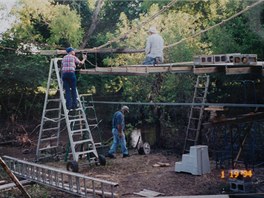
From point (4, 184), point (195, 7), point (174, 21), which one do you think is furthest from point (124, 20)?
point (4, 184)

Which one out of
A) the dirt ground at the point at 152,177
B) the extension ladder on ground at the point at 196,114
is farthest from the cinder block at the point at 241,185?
the extension ladder on ground at the point at 196,114

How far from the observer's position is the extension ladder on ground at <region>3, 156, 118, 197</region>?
8.05 meters

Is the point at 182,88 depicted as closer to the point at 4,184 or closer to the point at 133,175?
the point at 133,175

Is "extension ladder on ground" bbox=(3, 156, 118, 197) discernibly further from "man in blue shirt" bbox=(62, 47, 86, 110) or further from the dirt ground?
"man in blue shirt" bbox=(62, 47, 86, 110)

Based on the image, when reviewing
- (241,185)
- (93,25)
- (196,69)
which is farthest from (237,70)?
(93,25)

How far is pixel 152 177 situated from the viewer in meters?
10.3

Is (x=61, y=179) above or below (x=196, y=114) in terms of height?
below

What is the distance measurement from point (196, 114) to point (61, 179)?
725cm

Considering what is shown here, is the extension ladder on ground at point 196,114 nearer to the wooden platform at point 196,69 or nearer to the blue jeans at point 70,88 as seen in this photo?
the blue jeans at point 70,88

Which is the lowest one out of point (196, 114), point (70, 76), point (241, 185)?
point (241, 185)

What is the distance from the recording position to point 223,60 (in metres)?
7.34

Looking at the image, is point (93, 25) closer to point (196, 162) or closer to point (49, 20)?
point (49, 20)

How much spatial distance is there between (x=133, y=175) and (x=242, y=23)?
724 centimetres

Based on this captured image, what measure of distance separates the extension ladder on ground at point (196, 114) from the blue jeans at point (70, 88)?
4410 mm
